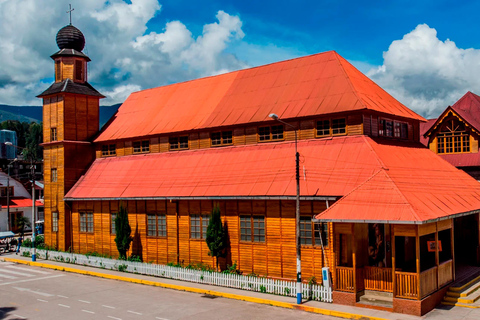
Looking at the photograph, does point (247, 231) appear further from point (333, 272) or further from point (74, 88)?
point (74, 88)

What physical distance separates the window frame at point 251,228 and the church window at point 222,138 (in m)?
6.10

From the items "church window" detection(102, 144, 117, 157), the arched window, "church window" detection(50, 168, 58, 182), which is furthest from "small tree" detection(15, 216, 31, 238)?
the arched window

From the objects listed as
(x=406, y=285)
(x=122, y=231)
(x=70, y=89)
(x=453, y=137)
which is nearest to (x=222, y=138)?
(x=122, y=231)

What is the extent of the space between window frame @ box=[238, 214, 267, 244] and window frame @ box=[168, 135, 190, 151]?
848 cm

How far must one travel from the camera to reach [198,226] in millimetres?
29250

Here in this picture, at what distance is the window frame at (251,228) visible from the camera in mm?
26250

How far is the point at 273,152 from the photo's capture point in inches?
1119

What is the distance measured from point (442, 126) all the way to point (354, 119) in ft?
42.4

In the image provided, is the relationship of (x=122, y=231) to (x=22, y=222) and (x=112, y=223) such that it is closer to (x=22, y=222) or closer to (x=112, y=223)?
(x=112, y=223)

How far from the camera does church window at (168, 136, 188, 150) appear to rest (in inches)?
1320

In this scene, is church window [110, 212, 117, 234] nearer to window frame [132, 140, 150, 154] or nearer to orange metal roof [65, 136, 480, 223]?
orange metal roof [65, 136, 480, 223]

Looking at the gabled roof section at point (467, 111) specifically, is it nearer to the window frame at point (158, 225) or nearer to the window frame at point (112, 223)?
the window frame at point (158, 225)

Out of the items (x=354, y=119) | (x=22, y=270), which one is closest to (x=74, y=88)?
(x=22, y=270)

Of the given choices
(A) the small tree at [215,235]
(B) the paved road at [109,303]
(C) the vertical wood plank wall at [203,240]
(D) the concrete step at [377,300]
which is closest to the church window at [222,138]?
(C) the vertical wood plank wall at [203,240]
